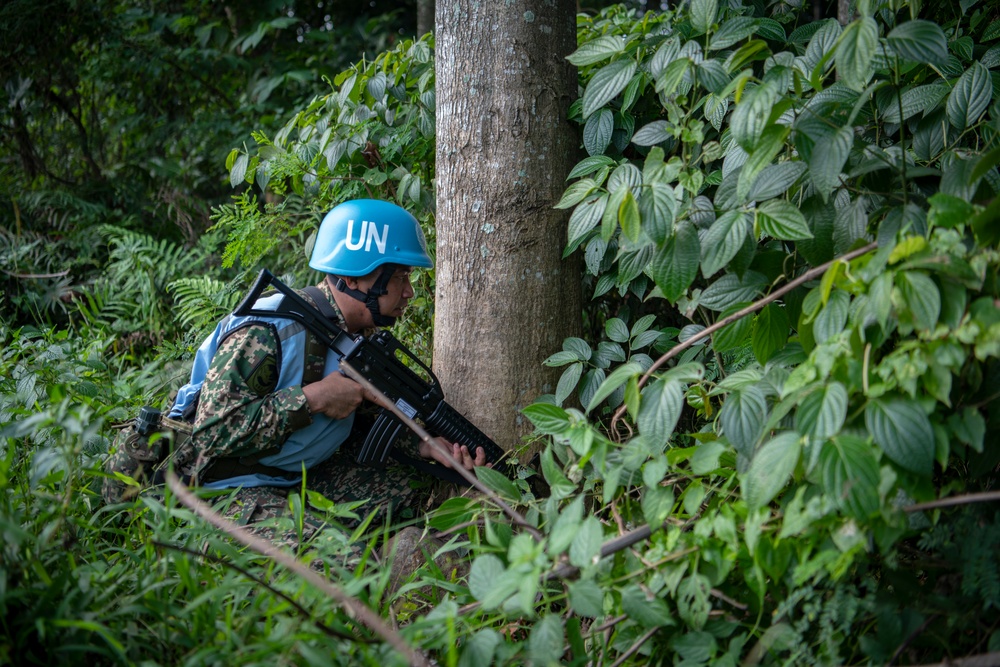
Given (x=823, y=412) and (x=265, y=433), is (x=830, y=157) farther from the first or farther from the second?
(x=265, y=433)

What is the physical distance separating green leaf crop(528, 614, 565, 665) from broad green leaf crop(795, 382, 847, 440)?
0.71 metres

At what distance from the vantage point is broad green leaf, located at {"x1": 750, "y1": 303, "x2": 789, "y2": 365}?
2117mm

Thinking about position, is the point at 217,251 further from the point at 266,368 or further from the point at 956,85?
the point at 956,85

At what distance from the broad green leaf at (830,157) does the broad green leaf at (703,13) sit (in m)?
0.61

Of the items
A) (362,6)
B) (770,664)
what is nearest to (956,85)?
(770,664)

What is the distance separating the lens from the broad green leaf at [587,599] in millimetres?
1678

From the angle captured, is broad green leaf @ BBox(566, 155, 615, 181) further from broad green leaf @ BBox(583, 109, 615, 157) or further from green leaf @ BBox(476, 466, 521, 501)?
green leaf @ BBox(476, 466, 521, 501)

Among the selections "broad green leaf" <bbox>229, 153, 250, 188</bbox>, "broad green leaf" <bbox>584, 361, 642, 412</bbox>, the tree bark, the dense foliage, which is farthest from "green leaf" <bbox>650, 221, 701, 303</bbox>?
the tree bark

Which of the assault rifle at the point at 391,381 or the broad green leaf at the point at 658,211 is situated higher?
the broad green leaf at the point at 658,211

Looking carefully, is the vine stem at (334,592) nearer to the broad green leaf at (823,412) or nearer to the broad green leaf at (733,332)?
the broad green leaf at (823,412)

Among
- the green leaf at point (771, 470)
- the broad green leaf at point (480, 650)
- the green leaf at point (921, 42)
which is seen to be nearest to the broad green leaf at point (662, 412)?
the green leaf at point (771, 470)

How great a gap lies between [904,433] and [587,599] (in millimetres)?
779

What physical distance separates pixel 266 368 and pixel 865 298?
197 cm

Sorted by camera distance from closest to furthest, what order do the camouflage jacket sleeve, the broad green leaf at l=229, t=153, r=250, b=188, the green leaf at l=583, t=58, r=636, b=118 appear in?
the green leaf at l=583, t=58, r=636, b=118
the camouflage jacket sleeve
the broad green leaf at l=229, t=153, r=250, b=188
